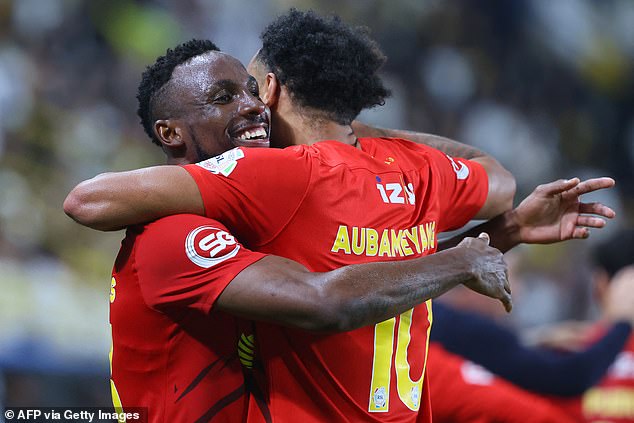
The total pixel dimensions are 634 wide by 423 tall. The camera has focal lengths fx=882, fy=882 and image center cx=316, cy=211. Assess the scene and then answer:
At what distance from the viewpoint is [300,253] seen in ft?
9.50

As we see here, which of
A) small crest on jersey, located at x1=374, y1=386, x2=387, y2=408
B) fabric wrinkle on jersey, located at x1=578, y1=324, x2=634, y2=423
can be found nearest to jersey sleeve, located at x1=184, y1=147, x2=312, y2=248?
small crest on jersey, located at x1=374, y1=386, x2=387, y2=408

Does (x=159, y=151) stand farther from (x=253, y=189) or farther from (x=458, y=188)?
(x=253, y=189)

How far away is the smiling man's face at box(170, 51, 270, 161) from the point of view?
3.27m

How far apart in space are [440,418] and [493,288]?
1768 millimetres

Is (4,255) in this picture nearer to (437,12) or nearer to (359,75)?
(359,75)

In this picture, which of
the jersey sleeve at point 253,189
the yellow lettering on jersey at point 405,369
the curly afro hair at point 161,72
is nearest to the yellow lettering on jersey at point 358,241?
the jersey sleeve at point 253,189

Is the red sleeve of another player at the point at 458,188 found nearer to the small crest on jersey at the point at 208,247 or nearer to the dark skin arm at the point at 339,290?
the dark skin arm at the point at 339,290

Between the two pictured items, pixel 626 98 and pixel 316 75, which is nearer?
pixel 316 75

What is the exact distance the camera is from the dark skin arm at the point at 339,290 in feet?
8.57

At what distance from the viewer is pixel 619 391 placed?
5.32m

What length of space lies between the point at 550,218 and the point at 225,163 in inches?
62.5

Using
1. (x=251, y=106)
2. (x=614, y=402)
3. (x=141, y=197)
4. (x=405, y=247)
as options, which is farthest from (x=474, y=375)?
(x=141, y=197)

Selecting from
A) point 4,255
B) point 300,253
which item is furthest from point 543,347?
point 4,255

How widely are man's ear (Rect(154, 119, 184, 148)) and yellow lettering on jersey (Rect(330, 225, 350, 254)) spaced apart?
80 cm
